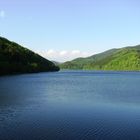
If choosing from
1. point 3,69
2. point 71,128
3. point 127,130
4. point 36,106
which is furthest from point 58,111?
point 3,69

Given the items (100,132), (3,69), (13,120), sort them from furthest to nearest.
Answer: (3,69) < (13,120) < (100,132)

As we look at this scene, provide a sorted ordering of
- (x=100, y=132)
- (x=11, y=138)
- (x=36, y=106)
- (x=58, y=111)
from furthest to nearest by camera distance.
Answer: (x=36, y=106)
(x=58, y=111)
(x=100, y=132)
(x=11, y=138)

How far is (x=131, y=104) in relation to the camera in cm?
5338

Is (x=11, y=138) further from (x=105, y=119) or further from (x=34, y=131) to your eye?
(x=105, y=119)

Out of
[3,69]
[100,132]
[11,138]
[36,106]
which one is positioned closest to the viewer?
[11,138]

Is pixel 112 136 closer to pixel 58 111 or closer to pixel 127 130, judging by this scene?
pixel 127 130

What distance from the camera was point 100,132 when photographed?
32.8m

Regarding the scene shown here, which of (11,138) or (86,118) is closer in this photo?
(11,138)

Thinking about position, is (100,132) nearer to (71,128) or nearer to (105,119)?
(71,128)

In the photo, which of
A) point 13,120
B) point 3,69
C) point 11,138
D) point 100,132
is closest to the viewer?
point 11,138

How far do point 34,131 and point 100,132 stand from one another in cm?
689

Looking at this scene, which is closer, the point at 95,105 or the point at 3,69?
the point at 95,105

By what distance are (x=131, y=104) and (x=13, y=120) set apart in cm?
2292

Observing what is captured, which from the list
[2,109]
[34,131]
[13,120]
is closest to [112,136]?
[34,131]
